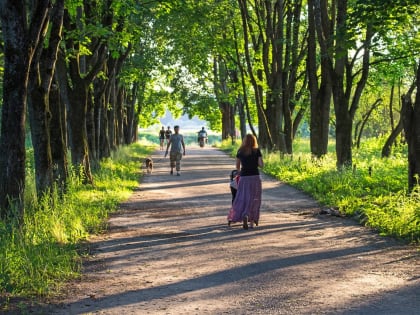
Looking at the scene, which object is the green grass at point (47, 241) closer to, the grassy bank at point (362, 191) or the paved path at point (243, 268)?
the paved path at point (243, 268)

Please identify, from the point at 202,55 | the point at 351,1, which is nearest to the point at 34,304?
the point at 351,1

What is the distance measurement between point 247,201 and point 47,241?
13.0 feet

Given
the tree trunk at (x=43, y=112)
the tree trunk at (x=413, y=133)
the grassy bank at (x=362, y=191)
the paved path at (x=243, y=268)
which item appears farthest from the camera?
the tree trunk at (x=413, y=133)

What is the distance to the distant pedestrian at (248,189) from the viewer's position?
1164 cm

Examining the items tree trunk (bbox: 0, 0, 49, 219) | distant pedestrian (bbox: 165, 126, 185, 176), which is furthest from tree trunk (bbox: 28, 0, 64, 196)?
distant pedestrian (bbox: 165, 126, 185, 176)

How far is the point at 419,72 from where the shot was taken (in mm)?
13078

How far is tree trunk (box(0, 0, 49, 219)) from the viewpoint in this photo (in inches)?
369

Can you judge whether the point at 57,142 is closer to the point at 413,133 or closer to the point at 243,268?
the point at 243,268

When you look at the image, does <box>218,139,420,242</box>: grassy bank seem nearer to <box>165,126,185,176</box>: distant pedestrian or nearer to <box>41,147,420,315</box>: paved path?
<box>41,147,420,315</box>: paved path

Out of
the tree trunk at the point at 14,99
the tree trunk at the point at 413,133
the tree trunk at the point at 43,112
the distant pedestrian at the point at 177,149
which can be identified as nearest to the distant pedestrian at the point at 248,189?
the tree trunk at the point at 413,133

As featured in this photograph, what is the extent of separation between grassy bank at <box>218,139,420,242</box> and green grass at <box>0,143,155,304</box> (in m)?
5.05

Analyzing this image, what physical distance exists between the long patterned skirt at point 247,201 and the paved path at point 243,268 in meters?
0.26

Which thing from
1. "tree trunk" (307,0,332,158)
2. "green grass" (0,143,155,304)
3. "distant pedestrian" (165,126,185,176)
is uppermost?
"tree trunk" (307,0,332,158)

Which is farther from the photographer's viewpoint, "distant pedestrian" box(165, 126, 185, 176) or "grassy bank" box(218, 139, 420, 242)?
"distant pedestrian" box(165, 126, 185, 176)
